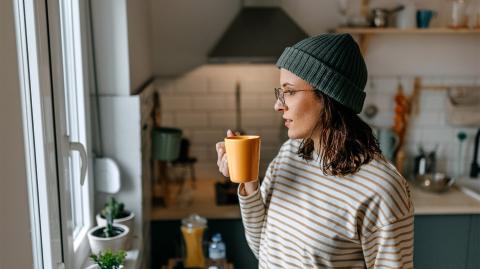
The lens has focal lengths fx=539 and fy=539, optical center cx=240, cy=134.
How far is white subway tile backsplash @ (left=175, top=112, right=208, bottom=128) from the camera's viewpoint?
9.75 feet

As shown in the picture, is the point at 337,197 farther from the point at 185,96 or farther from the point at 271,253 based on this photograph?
the point at 185,96

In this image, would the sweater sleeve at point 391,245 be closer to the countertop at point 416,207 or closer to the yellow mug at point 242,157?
the yellow mug at point 242,157

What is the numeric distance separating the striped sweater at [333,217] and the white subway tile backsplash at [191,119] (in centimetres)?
150


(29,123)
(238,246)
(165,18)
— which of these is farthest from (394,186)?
(165,18)

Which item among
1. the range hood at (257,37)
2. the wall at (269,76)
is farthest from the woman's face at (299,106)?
the wall at (269,76)

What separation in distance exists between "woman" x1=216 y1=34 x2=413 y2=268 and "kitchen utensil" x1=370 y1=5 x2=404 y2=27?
5.41ft

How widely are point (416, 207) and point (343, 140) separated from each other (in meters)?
1.42

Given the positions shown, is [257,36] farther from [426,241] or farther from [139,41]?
[426,241]

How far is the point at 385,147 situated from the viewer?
2955 millimetres

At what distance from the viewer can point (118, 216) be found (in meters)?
2.00

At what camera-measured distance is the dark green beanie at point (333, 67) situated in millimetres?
1260

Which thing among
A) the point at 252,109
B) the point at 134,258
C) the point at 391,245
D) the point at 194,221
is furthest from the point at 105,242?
the point at 252,109

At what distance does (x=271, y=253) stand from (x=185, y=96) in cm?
164

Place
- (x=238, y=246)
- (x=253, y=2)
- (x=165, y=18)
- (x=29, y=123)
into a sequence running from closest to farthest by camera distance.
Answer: (x=29, y=123), (x=238, y=246), (x=253, y=2), (x=165, y=18)
